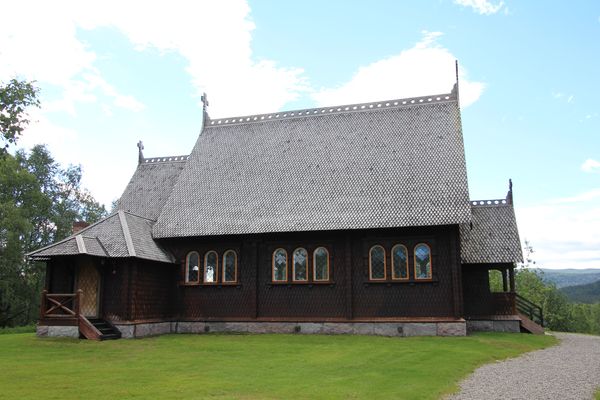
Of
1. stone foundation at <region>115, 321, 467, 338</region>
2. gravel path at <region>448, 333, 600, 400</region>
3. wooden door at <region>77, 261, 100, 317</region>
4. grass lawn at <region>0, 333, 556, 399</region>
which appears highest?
wooden door at <region>77, 261, 100, 317</region>

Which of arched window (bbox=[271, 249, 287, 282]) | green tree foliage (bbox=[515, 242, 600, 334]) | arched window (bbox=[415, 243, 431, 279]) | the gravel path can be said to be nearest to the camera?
the gravel path

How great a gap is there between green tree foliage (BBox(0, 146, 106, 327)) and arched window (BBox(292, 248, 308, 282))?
2769 centimetres

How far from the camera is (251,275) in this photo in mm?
24688

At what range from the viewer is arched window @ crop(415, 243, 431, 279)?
2269 centimetres

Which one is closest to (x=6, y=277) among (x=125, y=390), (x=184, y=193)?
(x=184, y=193)

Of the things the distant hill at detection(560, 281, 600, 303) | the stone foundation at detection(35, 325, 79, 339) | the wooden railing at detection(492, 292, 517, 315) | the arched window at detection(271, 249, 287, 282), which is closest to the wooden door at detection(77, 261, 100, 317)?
the stone foundation at detection(35, 325, 79, 339)

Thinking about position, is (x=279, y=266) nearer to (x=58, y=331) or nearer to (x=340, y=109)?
(x=58, y=331)

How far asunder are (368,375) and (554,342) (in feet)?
41.7

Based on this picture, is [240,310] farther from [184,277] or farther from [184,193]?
[184,193]

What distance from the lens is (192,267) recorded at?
2570 cm

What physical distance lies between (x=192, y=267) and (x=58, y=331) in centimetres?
634

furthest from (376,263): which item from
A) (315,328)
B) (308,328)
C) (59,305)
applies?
(59,305)

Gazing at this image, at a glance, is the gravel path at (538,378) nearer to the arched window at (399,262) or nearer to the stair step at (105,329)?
the arched window at (399,262)

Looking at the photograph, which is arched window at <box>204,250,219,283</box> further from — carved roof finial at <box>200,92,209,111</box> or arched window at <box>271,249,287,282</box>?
carved roof finial at <box>200,92,209,111</box>
